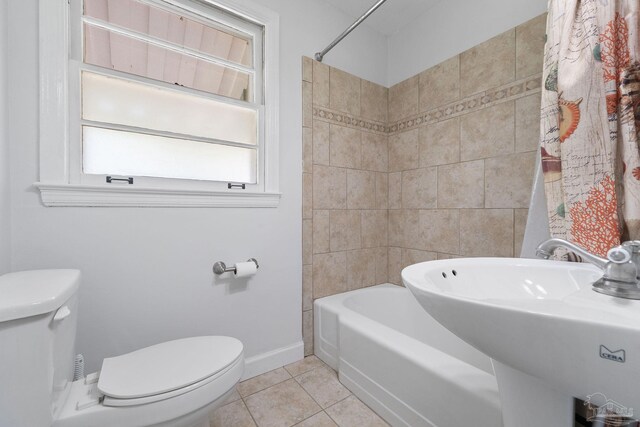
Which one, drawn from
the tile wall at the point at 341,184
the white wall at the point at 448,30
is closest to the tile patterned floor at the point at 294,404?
the tile wall at the point at 341,184

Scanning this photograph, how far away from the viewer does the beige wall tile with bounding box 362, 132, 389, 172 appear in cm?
207

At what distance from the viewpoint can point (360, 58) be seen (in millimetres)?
2051

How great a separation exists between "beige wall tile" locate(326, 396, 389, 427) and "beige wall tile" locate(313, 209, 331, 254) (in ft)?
2.82

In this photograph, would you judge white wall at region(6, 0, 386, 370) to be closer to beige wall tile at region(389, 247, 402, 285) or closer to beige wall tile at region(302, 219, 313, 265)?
beige wall tile at region(302, 219, 313, 265)

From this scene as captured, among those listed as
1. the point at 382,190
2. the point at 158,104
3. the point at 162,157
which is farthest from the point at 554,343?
the point at 382,190

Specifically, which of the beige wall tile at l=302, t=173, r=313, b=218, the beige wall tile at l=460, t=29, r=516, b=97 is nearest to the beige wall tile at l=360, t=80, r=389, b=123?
the beige wall tile at l=460, t=29, r=516, b=97

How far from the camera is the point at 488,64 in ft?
5.21

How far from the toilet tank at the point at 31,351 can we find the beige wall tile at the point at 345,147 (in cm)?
154

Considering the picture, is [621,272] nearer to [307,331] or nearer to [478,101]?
[478,101]

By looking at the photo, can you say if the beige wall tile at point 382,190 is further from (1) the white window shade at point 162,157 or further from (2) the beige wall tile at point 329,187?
(1) the white window shade at point 162,157

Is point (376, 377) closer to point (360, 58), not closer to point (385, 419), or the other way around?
point (385, 419)

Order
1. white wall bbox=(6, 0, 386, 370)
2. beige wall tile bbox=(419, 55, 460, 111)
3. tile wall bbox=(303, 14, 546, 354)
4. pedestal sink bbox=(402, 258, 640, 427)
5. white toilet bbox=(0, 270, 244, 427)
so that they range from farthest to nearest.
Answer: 1. beige wall tile bbox=(419, 55, 460, 111)
2. tile wall bbox=(303, 14, 546, 354)
3. white wall bbox=(6, 0, 386, 370)
4. white toilet bbox=(0, 270, 244, 427)
5. pedestal sink bbox=(402, 258, 640, 427)

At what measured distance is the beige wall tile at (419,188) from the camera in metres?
1.90

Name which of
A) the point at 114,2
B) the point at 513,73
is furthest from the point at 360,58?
the point at 114,2
